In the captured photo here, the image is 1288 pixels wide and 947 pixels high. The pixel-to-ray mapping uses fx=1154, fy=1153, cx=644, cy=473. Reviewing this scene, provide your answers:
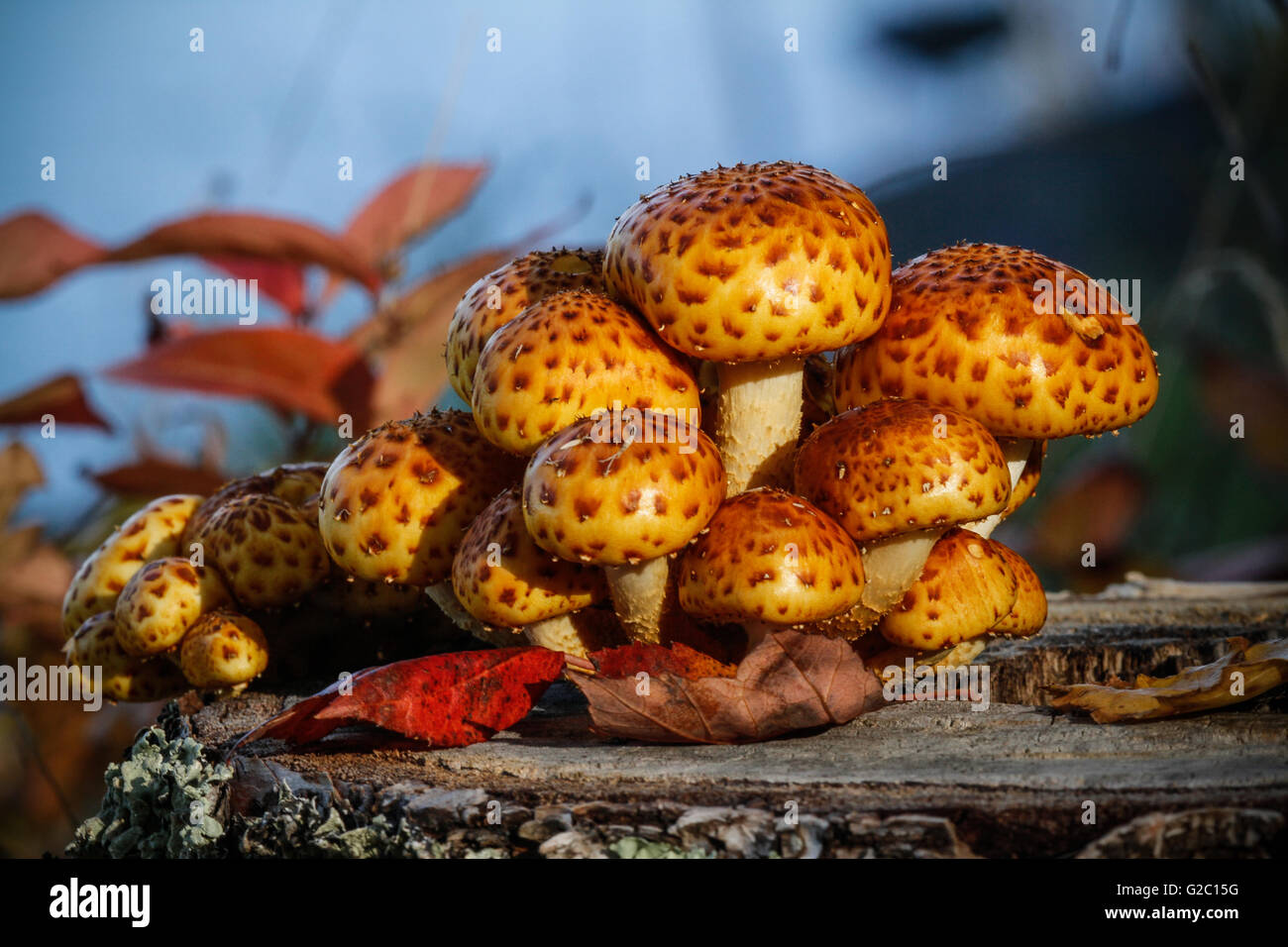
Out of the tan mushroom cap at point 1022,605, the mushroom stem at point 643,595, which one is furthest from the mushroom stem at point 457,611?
the tan mushroom cap at point 1022,605

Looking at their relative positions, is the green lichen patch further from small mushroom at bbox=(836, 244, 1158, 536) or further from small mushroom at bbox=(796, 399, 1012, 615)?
small mushroom at bbox=(836, 244, 1158, 536)

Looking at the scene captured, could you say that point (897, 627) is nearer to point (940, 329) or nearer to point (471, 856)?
point (940, 329)

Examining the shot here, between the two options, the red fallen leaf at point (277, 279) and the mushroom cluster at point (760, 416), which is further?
the red fallen leaf at point (277, 279)

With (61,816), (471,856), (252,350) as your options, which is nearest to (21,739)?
(61,816)

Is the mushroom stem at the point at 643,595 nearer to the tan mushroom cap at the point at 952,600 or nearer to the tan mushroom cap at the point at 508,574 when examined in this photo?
the tan mushroom cap at the point at 508,574

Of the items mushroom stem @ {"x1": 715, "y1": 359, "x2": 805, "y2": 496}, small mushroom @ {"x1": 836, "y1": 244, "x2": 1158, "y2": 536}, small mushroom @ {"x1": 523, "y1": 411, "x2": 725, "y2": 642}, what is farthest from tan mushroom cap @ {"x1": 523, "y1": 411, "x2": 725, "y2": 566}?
small mushroom @ {"x1": 836, "y1": 244, "x2": 1158, "y2": 536}

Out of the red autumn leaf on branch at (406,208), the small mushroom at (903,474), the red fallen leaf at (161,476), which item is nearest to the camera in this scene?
the small mushroom at (903,474)
